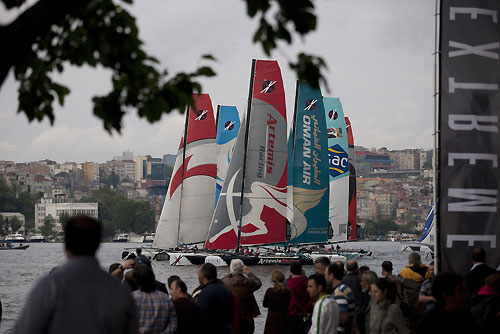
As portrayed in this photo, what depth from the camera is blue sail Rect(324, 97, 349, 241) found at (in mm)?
58250

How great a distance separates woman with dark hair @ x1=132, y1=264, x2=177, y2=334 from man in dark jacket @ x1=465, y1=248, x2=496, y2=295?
10.5ft

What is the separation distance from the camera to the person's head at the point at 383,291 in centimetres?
880

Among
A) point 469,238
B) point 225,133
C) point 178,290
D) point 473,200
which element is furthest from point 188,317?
point 225,133

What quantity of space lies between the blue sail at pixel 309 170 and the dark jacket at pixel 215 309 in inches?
1573

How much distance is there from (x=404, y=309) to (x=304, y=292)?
1.23m

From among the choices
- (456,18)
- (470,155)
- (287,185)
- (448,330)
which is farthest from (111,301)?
(287,185)

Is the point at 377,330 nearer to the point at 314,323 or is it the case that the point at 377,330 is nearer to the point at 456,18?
the point at 314,323

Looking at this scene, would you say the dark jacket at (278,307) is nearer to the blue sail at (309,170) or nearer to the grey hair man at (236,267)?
the grey hair man at (236,267)

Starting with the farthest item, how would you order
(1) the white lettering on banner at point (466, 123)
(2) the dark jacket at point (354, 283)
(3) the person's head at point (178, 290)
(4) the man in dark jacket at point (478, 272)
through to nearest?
(2) the dark jacket at point (354, 283) < (1) the white lettering on banner at point (466, 123) < (4) the man in dark jacket at point (478, 272) < (3) the person's head at point (178, 290)

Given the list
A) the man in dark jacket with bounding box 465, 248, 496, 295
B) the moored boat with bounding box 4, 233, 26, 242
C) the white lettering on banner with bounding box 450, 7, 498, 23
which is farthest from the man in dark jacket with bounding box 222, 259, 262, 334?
the moored boat with bounding box 4, 233, 26, 242

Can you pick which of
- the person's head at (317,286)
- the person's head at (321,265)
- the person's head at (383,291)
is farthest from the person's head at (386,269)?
the person's head at (317,286)

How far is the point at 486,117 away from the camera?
989 centimetres

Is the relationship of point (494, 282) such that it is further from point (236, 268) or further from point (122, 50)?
point (122, 50)

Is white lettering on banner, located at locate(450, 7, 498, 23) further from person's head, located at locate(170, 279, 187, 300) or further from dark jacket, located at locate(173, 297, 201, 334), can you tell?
dark jacket, located at locate(173, 297, 201, 334)
